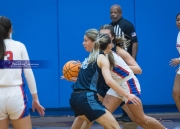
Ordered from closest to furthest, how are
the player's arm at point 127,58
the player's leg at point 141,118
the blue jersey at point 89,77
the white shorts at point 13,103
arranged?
the white shorts at point 13,103 → the blue jersey at point 89,77 → the player's leg at point 141,118 → the player's arm at point 127,58

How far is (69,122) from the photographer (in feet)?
32.2

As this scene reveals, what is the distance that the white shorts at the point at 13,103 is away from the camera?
5.55 meters

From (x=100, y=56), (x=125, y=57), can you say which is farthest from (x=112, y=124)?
(x=125, y=57)

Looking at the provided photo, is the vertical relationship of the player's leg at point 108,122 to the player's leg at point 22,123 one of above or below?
below

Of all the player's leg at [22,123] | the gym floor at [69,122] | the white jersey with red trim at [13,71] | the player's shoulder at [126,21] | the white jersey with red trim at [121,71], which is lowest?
the gym floor at [69,122]

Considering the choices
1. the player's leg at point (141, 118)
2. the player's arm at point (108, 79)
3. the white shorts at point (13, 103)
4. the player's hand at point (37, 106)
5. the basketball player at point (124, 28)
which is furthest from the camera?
the basketball player at point (124, 28)

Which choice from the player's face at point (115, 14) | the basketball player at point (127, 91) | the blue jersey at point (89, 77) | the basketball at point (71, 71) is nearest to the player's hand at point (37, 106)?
the blue jersey at point (89, 77)

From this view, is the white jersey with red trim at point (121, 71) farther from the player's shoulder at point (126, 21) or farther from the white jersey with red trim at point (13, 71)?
the player's shoulder at point (126, 21)

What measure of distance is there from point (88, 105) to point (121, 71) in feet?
3.27

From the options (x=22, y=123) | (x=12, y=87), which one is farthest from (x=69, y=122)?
(x=12, y=87)

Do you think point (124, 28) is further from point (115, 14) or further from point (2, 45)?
point (2, 45)

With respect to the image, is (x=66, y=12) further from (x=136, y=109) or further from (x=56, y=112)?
(x=136, y=109)

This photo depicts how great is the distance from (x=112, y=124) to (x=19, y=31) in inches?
174

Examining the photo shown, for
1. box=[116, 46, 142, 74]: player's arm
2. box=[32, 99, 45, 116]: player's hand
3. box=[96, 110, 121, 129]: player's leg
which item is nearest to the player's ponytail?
box=[32, 99, 45, 116]: player's hand
